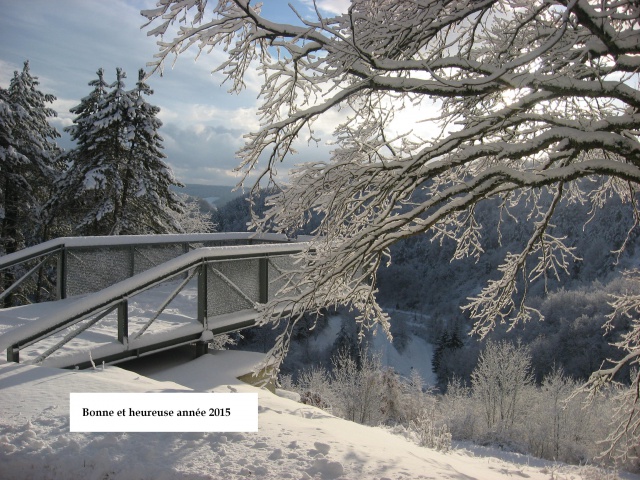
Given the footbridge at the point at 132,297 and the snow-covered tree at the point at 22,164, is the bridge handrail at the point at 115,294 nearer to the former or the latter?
the footbridge at the point at 132,297

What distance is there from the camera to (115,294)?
5.95m

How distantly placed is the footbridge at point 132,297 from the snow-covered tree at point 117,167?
8548 mm

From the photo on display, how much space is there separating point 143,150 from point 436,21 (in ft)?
57.7

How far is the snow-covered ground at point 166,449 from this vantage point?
318 cm

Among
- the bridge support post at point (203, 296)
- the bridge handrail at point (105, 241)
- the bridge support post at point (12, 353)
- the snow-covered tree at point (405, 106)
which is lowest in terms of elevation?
the bridge support post at point (12, 353)

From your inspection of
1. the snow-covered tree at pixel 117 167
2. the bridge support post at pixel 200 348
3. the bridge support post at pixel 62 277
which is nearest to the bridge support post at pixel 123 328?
the bridge support post at pixel 200 348

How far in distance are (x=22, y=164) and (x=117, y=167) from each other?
379 centimetres

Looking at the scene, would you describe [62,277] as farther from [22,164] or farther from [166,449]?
[22,164]

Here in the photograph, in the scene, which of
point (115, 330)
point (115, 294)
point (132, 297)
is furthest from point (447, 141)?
point (132, 297)

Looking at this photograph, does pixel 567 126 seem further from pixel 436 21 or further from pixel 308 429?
pixel 308 429

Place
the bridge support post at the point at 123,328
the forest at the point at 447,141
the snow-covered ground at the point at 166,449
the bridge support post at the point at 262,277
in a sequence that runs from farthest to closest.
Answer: the bridge support post at the point at 262,277
the bridge support post at the point at 123,328
the forest at the point at 447,141
the snow-covered ground at the point at 166,449

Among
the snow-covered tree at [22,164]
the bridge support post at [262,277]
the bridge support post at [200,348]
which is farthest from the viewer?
the snow-covered tree at [22,164]

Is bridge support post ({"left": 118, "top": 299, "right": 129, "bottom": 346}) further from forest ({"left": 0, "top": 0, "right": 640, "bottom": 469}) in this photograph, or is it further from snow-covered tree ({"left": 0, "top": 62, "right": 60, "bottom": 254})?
snow-covered tree ({"left": 0, "top": 62, "right": 60, "bottom": 254})

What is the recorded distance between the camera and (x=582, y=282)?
83.7 meters
